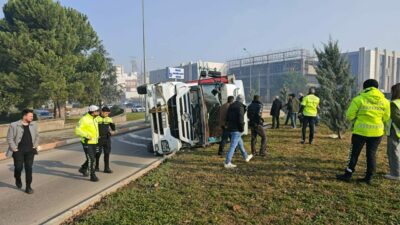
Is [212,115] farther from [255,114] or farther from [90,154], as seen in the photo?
[90,154]

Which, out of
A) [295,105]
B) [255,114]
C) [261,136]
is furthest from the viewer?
[295,105]

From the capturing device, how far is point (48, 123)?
20125 millimetres

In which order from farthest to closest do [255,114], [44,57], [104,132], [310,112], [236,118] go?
[44,57] < [310,112] < [255,114] < [104,132] < [236,118]

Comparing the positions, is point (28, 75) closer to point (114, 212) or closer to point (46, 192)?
point (46, 192)

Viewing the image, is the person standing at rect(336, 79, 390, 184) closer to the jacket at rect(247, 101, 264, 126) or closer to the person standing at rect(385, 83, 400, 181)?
the person standing at rect(385, 83, 400, 181)

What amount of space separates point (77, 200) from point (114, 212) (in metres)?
1.36

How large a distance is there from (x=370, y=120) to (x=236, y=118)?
2.71 metres

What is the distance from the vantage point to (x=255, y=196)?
5082mm

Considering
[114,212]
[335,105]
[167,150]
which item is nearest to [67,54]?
[167,150]

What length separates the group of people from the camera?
5953 millimetres

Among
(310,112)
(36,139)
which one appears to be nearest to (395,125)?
(310,112)

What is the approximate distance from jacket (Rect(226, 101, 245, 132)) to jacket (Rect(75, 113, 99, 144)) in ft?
9.78

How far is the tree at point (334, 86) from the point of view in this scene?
10953 millimetres

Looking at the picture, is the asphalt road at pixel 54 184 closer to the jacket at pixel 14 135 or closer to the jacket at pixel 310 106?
the jacket at pixel 14 135
